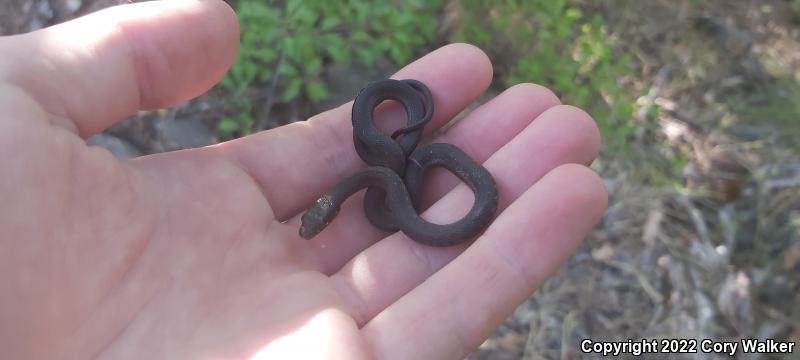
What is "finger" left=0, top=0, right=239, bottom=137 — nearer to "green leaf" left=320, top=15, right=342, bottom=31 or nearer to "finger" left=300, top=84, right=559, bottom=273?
"finger" left=300, top=84, right=559, bottom=273

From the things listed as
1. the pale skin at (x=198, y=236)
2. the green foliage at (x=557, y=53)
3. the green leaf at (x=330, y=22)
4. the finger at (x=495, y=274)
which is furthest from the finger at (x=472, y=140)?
the green leaf at (x=330, y=22)

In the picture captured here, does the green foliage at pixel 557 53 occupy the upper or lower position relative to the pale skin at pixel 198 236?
lower

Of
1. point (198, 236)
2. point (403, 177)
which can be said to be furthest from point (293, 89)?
point (198, 236)

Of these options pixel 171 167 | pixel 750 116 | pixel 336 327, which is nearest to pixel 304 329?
pixel 336 327

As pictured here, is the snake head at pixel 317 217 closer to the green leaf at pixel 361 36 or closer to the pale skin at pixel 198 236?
the pale skin at pixel 198 236

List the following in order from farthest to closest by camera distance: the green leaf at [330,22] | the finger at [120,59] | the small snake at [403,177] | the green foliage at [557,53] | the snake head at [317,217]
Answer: the green foliage at [557,53] → the green leaf at [330,22] → the snake head at [317,217] → the small snake at [403,177] → the finger at [120,59]

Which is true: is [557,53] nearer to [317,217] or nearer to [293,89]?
[293,89]
